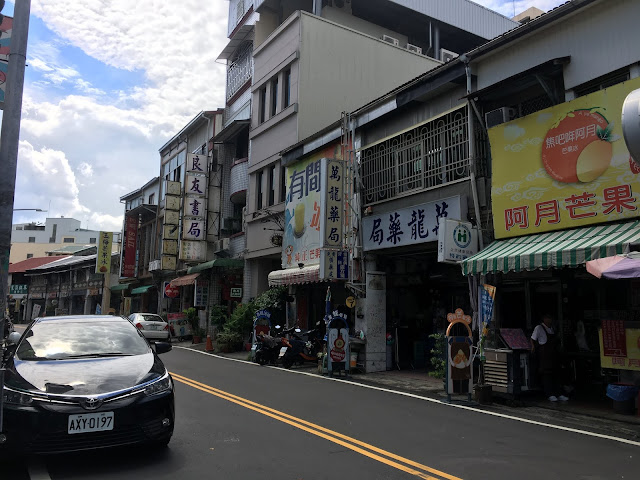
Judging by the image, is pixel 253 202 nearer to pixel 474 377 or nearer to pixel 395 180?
pixel 395 180

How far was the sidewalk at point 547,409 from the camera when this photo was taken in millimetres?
7730

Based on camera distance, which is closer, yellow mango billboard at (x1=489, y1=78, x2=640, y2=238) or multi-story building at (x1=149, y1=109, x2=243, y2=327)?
yellow mango billboard at (x1=489, y1=78, x2=640, y2=238)

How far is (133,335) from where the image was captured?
6707 millimetres

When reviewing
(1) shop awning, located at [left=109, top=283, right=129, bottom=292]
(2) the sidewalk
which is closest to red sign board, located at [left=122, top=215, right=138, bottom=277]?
(1) shop awning, located at [left=109, top=283, right=129, bottom=292]

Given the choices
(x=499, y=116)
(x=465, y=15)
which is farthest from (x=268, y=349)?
(x=465, y=15)

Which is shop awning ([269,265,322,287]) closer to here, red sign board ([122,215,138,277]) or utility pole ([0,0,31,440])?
utility pole ([0,0,31,440])

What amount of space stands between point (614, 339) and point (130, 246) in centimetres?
3573

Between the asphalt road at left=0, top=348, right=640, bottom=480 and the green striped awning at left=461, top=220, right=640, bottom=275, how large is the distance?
2681 millimetres

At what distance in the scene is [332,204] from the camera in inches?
599

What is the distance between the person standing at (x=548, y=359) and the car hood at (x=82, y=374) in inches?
282

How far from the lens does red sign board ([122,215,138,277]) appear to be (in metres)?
38.8

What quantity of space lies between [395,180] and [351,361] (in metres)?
5.05

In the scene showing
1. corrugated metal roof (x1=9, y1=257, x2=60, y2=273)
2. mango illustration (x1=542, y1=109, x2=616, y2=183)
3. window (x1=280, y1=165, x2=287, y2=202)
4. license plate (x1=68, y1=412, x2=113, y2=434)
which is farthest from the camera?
corrugated metal roof (x1=9, y1=257, x2=60, y2=273)

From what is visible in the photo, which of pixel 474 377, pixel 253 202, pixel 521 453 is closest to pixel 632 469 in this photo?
pixel 521 453
